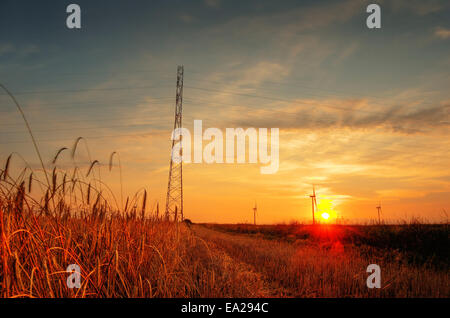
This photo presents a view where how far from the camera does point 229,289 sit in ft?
16.1

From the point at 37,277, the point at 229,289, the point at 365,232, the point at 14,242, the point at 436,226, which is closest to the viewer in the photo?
the point at 37,277

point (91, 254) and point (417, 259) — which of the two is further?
point (417, 259)

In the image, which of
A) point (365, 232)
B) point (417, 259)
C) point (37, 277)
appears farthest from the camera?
point (365, 232)

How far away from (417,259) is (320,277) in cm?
664

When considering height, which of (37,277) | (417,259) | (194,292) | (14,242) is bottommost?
(417,259)

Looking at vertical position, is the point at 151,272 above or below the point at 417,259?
above

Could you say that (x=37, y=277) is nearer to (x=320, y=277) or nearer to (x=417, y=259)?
(x=320, y=277)
